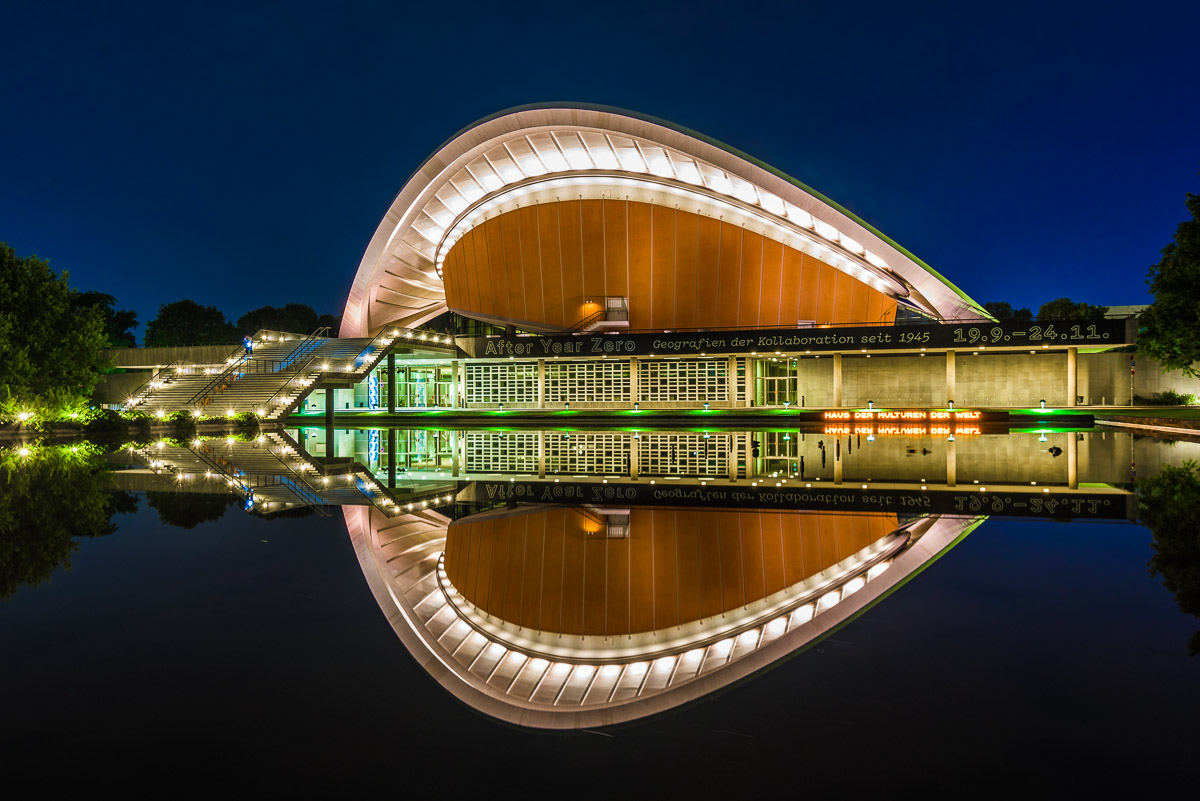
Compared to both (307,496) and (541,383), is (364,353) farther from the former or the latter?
(307,496)

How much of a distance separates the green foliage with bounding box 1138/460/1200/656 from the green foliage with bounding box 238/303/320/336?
92008 mm

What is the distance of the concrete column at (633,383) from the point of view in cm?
4388

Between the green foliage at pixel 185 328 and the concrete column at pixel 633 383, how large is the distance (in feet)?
197

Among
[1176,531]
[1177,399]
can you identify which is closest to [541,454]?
[1176,531]

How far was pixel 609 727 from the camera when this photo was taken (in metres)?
3.70

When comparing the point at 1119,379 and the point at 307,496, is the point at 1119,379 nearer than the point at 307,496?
No

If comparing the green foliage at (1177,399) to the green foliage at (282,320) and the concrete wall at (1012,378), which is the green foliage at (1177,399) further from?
the green foliage at (282,320)

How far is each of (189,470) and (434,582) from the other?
12.1 m

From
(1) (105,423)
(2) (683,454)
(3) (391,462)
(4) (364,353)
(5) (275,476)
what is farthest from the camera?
(4) (364,353)

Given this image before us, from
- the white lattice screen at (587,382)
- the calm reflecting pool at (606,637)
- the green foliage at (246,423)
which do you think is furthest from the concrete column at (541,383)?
the calm reflecting pool at (606,637)

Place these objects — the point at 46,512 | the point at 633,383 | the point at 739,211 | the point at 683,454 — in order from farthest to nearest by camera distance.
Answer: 1. the point at 633,383
2. the point at 739,211
3. the point at 683,454
4. the point at 46,512

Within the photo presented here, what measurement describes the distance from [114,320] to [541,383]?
2882 inches

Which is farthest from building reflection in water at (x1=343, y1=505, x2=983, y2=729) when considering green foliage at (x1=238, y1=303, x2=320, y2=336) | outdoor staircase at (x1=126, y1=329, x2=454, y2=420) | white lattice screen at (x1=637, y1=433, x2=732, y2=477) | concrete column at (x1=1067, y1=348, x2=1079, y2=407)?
green foliage at (x1=238, y1=303, x2=320, y2=336)

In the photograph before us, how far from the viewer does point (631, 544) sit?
8.04 metres
